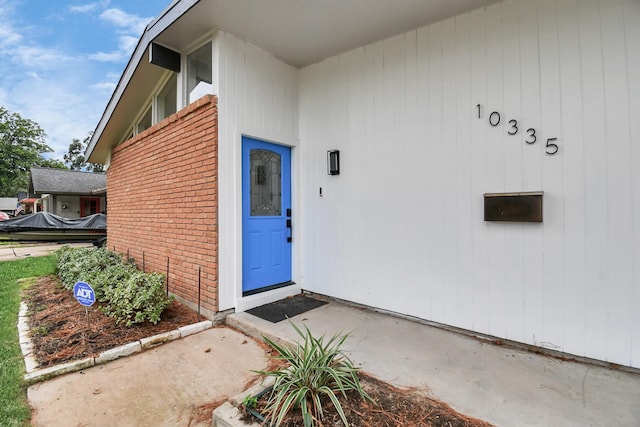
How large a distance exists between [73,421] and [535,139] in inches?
164

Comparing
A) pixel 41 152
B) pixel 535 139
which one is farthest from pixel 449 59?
pixel 41 152

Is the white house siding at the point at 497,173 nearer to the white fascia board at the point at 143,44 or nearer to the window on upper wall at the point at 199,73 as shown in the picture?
the window on upper wall at the point at 199,73

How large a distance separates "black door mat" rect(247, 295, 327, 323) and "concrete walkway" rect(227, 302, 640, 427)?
22 centimetres

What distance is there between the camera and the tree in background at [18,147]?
87.5 ft

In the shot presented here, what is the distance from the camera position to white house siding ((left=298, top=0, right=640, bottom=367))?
2.29 m

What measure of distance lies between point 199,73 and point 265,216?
86.2 inches

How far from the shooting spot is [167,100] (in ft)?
15.6

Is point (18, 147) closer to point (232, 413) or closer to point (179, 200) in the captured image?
point (179, 200)

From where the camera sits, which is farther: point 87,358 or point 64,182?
point 64,182

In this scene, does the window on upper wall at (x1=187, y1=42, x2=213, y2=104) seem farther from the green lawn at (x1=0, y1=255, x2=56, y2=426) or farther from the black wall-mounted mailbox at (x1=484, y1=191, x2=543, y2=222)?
the black wall-mounted mailbox at (x1=484, y1=191, x2=543, y2=222)

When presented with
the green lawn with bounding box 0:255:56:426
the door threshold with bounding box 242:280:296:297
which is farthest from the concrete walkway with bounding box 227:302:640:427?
the green lawn with bounding box 0:255:56:426

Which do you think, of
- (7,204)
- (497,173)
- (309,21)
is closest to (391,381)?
(497,173)

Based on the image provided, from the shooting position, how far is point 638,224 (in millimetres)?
2203

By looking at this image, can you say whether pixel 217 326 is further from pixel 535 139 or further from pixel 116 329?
pixel 535 139
